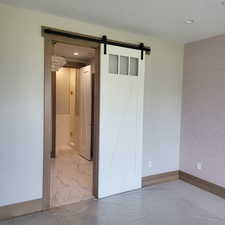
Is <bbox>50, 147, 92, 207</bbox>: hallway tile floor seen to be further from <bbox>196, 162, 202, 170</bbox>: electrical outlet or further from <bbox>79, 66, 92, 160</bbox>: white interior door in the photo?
<bbox>196, 162, 202, 170</bbox>: electrical outlet

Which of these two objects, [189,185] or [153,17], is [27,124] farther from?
[189,185]

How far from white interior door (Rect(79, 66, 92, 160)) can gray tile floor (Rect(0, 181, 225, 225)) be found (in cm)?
220

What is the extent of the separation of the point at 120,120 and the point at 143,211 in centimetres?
131

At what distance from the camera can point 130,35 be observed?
136 inches

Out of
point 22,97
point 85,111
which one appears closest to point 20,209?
point 22,97

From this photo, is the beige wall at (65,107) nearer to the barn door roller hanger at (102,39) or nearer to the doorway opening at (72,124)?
the doorway opening at (72,124)

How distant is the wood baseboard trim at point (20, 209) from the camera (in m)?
2.66

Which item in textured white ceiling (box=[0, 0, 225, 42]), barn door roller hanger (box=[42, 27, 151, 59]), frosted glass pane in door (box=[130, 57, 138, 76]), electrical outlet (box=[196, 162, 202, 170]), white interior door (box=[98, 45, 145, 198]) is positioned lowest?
electrical outlet (box=[196, 162, 202, 170])

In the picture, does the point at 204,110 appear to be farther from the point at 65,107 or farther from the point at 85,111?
the point at 65,107

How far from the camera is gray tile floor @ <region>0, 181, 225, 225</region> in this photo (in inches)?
105

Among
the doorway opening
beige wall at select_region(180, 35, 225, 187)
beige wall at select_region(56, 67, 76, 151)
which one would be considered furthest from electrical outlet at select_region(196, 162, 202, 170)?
beige wall at select_region(56, 67, 76, 151)

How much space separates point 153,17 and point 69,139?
4788 millimetres

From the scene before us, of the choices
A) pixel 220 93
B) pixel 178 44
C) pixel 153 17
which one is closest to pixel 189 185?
pixel 220 93

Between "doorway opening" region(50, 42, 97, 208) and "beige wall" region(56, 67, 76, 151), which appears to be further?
"beige wall" region(56, 67, 76, 151)
